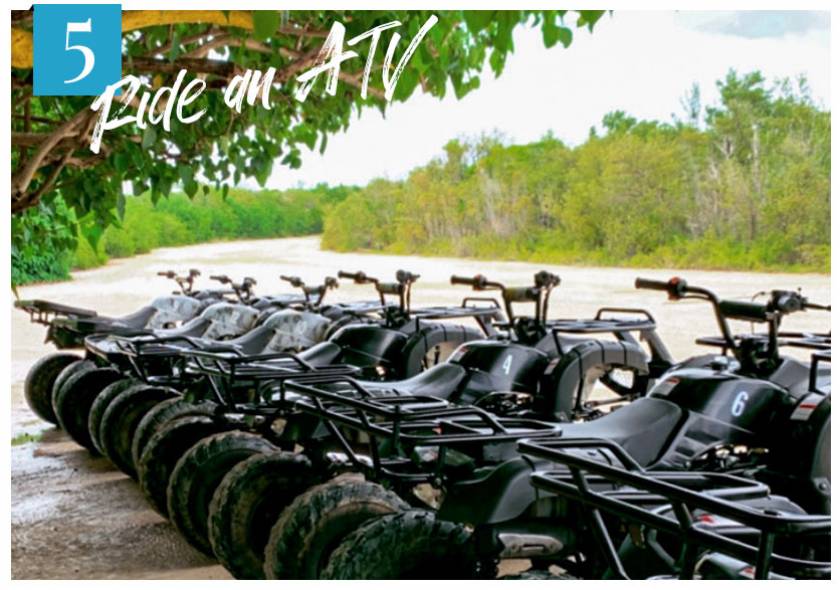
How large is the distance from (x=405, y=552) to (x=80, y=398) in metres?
4.15

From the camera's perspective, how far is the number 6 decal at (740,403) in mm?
3068

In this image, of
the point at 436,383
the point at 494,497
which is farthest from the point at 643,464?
the point at 436,383

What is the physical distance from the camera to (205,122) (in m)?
4.48

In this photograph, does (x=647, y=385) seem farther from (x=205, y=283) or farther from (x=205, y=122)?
(x=205, y=283)

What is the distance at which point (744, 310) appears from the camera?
3.39 metres

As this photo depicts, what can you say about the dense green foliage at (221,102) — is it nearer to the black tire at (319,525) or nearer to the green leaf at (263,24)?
the green leaf at (263,24)

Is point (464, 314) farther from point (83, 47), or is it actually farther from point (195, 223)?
point (83, 47)

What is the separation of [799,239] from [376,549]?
2211mm

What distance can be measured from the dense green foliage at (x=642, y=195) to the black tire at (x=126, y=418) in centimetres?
178

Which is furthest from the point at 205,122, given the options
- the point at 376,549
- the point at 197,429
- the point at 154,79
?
the point at 376,549

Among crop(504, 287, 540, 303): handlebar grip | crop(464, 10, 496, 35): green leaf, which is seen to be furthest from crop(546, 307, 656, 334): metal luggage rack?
crop(464, 10, 496, 35): green leaf

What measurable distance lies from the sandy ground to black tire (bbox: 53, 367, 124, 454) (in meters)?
0.17

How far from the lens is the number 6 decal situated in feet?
10.1
